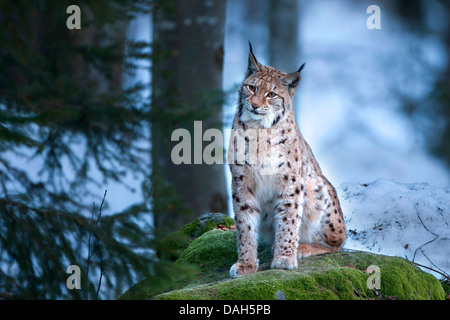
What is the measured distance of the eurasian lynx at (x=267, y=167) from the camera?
15.0 ft

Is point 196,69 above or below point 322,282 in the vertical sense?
above

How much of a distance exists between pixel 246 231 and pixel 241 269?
13.1 inches

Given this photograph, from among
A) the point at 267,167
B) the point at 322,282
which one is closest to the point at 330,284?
the point at 322,282

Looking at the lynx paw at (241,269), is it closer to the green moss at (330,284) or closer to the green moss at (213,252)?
the green moss at (330,284)

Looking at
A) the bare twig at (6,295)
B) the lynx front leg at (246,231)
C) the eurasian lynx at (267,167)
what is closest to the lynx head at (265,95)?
the eurasian lynx at (267,167)

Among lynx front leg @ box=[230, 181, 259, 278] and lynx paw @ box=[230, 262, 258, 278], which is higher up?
lynx front leg @ box=[230, 181, 259, 278]

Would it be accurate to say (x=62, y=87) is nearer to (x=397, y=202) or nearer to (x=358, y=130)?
(x=397, y=202)

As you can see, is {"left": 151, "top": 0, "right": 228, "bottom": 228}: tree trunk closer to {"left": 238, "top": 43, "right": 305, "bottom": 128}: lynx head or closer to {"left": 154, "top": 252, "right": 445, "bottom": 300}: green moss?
{"left": 238, "top": 43, "right": 305, "bottom": 128}: lynx head

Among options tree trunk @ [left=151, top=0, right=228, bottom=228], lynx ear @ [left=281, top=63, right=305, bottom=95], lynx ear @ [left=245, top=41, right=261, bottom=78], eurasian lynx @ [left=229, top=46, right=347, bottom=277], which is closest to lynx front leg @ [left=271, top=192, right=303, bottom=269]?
eurasian lynx @ [left=229, top=46, right=347, bottom=277]

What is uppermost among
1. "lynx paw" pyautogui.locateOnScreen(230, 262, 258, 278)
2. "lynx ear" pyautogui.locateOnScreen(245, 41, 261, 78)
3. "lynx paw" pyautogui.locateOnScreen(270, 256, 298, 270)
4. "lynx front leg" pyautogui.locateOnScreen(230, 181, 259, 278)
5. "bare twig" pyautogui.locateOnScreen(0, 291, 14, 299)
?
"lynx ear" pyautogui.locateOnScreen(245, 41, 261, 78)

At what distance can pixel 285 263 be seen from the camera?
437 cm

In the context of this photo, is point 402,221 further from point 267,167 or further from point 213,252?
point 213,252

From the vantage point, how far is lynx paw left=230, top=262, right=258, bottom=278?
14.6 ft

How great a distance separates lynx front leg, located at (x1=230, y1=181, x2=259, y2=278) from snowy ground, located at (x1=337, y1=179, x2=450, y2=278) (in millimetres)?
1343
